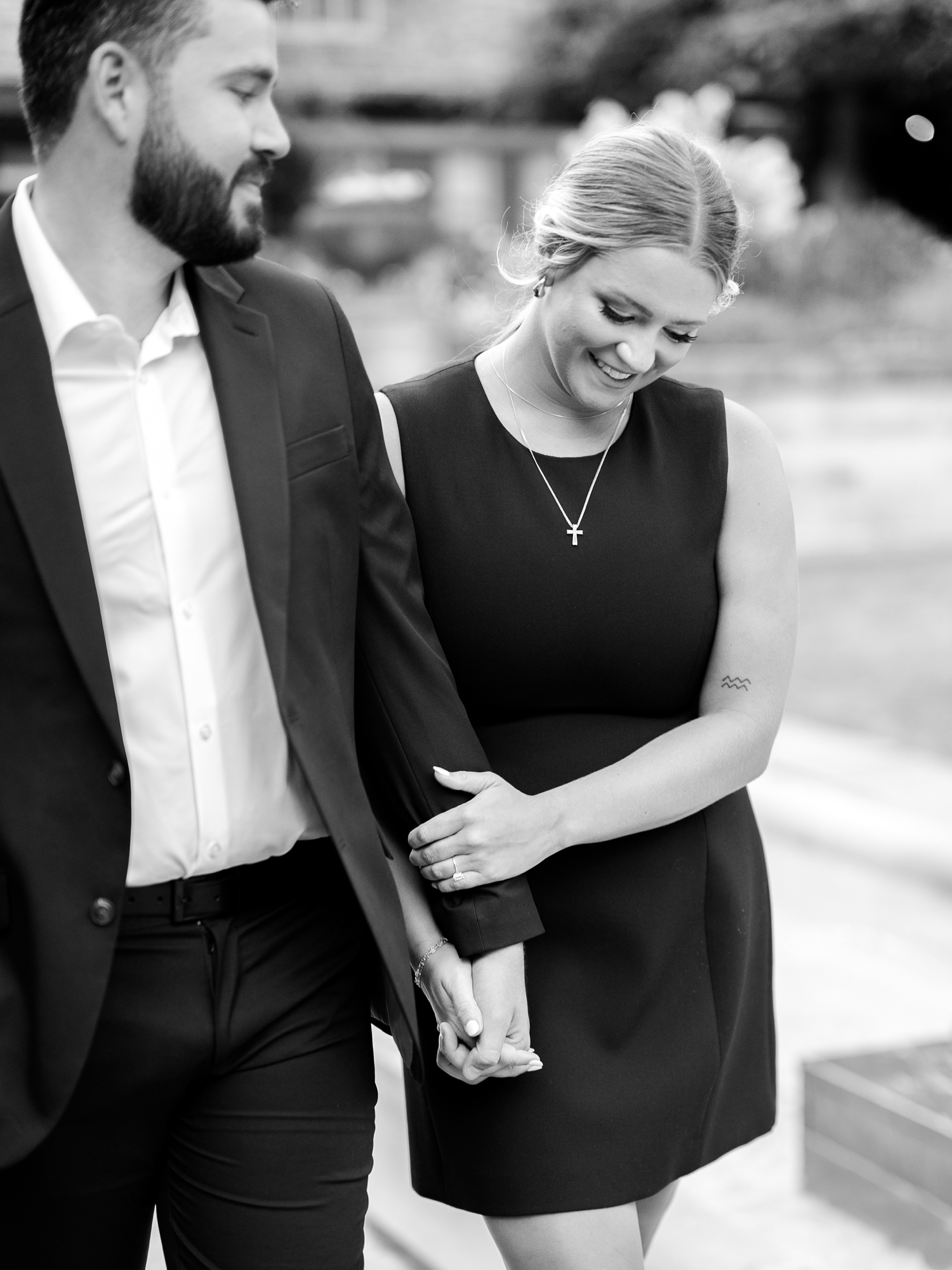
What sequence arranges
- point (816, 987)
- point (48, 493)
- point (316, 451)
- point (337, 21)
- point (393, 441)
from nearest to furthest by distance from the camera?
point (48, 493)
point (316, 451)
point (393, 441)
point (816, 987)
point (337, 21)

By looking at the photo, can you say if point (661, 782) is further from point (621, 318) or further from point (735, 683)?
point (621, 318)

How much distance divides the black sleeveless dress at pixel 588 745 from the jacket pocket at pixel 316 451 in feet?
1.02

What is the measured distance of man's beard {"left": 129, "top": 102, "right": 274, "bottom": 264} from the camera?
162cm

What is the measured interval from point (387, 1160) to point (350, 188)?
15.9m

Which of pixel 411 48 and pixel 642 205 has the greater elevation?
pixel 411 48

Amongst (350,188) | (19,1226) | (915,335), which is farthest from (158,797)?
(350,188)

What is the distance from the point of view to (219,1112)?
6.10 ft

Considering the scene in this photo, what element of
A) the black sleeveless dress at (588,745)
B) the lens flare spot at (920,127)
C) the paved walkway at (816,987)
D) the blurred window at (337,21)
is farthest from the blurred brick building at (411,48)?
the black sleeveless dress at (588,745)

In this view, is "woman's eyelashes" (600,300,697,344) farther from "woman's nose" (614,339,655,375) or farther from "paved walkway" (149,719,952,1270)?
"paved walkway" (149,719,952,1270)

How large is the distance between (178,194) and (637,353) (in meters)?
0.65

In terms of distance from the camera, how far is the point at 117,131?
5.32 ft

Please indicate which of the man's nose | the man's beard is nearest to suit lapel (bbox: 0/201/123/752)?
the man's beard

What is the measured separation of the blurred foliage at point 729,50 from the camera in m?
18.2

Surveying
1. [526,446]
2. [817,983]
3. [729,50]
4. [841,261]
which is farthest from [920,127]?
[526,446]
